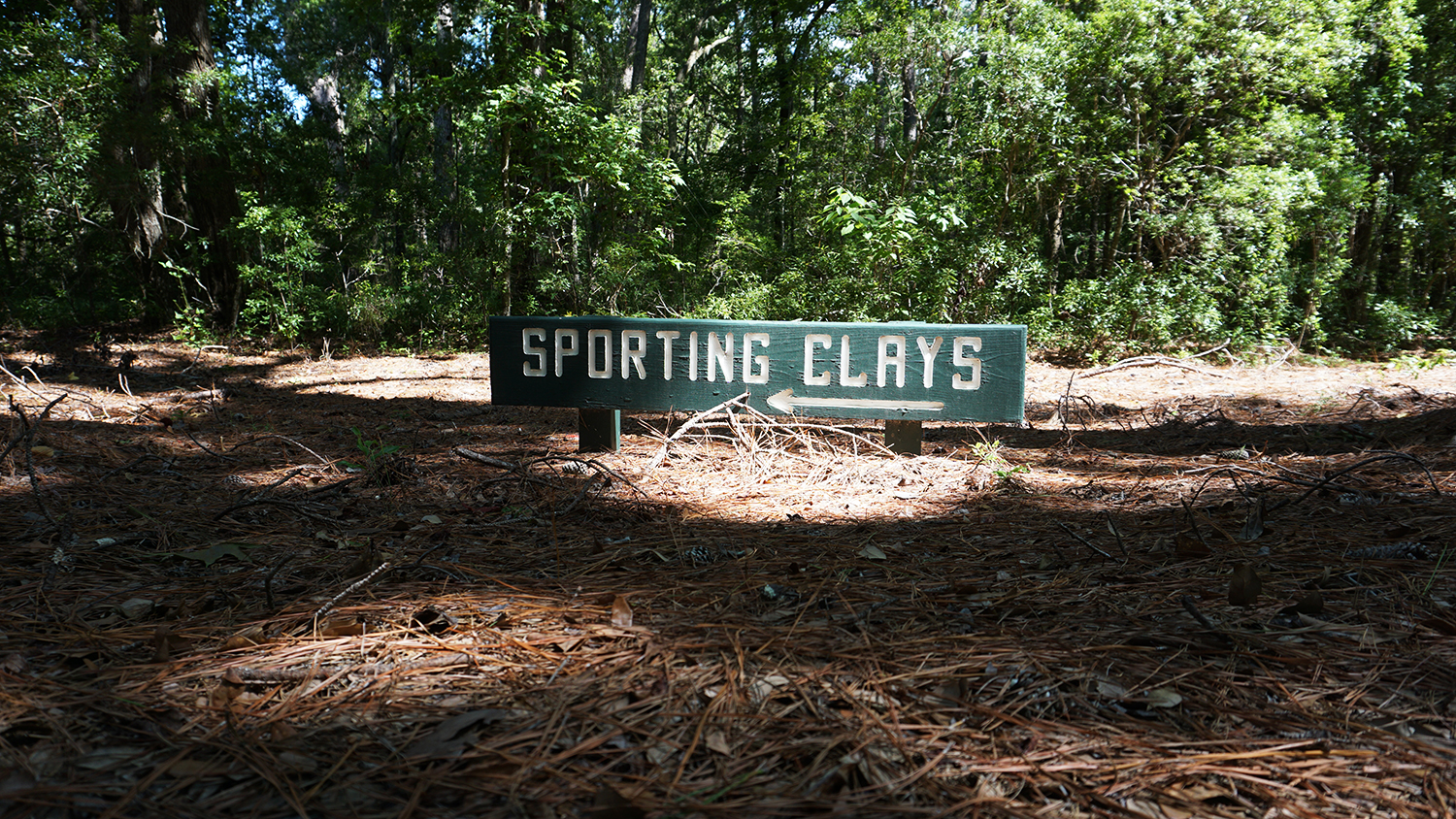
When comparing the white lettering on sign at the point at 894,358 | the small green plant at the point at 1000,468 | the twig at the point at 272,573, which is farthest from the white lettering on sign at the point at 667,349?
the twig at the point at 272,573

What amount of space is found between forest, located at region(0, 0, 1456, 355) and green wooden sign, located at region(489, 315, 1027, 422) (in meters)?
6.19

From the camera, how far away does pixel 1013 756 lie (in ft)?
4.37

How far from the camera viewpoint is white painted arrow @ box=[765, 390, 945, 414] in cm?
414

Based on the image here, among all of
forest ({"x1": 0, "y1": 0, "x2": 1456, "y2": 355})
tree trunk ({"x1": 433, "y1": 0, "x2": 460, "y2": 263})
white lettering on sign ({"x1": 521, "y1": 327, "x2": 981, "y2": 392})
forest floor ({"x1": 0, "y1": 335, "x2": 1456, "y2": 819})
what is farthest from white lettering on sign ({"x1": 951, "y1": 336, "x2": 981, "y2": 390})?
tree trunk ({"x1": 433, "y1": 0, "x2": 460, "y2": 263})

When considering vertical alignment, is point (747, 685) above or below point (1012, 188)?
below

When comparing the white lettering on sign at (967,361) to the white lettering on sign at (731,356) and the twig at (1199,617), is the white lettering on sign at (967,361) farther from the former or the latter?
the twig at (1199,617)

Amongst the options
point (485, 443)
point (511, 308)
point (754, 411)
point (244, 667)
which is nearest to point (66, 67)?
point (511, 308)

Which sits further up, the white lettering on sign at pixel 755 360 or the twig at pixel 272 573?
the white lettering on sign at pixel 755 360

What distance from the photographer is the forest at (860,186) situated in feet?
32.6

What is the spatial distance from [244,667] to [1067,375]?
8.86 m

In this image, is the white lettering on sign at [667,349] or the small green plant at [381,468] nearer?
the small green plant at [381,468]

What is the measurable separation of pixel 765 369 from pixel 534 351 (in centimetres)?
129

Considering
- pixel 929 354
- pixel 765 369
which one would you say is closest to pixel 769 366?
pixel 765 369

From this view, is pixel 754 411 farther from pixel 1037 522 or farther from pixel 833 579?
pixel 833 579
